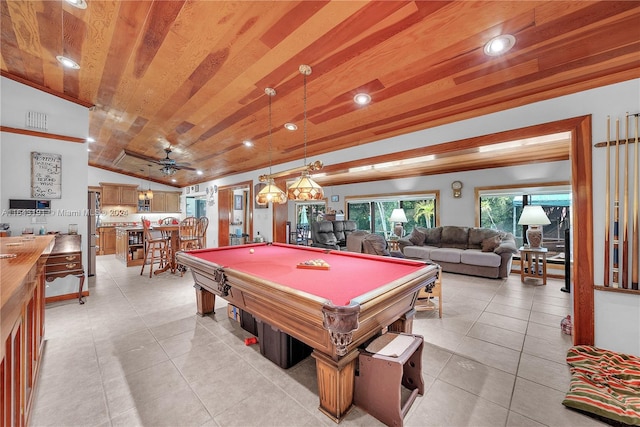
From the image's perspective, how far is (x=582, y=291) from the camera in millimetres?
2279

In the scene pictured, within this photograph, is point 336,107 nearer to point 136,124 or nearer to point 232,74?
point 232,74

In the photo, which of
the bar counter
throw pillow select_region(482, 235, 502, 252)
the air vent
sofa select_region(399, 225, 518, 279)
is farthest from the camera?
throw pillow select_region(482, 235, 502, 252)

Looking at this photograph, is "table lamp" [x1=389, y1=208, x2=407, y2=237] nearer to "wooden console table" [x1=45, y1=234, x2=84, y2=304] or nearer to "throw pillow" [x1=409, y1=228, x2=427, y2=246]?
"throw pillow" [x1=409, y1=228, x2=427, y2=246]

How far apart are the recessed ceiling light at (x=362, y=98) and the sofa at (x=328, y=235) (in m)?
4.40

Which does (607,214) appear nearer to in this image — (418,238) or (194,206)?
(418,238)

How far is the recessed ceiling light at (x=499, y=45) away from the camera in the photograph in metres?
1.78

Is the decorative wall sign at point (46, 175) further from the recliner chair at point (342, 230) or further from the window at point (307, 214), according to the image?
the window at point (307, 214)

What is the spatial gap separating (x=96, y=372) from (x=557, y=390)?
143 inches

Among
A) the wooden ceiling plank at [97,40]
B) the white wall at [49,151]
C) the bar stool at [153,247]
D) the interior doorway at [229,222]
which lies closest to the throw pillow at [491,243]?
the interior doorway at [229,222]

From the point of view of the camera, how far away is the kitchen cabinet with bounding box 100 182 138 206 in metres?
8.22

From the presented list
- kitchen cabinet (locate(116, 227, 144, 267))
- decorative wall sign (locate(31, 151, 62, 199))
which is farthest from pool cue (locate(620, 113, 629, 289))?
kitchen cabinet (locate(116, 227, 144, 267))

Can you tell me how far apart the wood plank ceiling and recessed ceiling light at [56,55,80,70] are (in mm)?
52

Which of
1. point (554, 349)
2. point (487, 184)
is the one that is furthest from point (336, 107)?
point (487, 184)

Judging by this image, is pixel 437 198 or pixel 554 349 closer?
pixel 554 349
